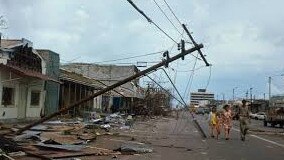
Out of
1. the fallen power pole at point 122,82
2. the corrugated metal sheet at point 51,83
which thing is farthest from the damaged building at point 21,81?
the fallen power pole at point 122,82

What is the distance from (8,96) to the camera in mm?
34281

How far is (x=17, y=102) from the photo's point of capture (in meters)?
35.7

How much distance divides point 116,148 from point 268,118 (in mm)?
42105

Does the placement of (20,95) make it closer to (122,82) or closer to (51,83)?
(51,83)

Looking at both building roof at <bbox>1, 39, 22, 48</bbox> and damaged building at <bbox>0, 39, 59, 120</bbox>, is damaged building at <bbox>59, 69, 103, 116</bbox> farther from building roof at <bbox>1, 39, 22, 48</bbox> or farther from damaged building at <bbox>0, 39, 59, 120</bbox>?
building roof at <bbox>1, 39, 22, 48</bbox>

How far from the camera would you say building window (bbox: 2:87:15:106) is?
33.4 metres

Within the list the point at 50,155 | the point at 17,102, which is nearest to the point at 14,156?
the point at 50,155

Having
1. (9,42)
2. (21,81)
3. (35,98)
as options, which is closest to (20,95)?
(21,81)

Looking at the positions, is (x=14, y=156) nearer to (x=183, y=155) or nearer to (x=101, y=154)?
(x=101, y=154)

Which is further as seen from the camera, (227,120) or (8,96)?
(8,96)

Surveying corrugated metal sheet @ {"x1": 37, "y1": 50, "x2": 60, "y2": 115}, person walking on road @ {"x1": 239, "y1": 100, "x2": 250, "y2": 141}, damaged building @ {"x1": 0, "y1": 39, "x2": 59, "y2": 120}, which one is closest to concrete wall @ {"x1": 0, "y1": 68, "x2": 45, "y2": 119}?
damaged building @ {"x1": 0, "y1": 39, "x2": 59, "y2": 120}

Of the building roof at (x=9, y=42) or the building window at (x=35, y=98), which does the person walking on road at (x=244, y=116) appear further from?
the building window at (x=35, y=98)

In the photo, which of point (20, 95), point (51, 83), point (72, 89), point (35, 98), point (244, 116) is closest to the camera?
point (244, 116)

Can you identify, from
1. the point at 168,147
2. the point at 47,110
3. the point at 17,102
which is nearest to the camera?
the point at 168,147
